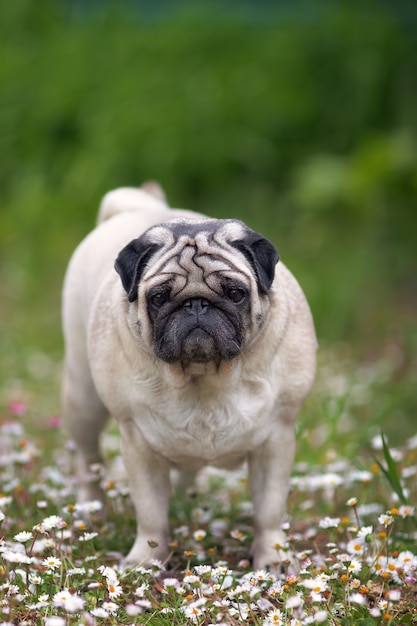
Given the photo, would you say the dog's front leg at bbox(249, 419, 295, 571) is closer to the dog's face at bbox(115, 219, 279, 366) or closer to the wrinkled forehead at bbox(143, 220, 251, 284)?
the dog's face at bbox(115, 219, 279, 366)

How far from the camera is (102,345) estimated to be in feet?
14.6

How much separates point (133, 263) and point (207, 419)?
2.20 ft

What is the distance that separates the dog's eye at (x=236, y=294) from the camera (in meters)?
4.00

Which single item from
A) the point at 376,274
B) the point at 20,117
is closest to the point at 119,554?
the point at 376,274

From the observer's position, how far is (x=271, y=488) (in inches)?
177

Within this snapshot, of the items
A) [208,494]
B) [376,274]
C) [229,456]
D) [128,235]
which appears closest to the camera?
[229,456]

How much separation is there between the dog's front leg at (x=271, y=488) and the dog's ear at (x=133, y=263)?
853 millimetres

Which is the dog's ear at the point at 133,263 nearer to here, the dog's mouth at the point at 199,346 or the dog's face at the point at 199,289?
the dog's face at the point at 199,289

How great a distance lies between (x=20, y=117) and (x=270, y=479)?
7.99 m

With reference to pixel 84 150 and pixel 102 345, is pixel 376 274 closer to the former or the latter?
pixel 84 150

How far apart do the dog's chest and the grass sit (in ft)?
1.37

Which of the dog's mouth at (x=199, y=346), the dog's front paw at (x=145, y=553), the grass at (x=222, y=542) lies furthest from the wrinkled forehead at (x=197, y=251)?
the dog's front paw at (x=145, y=553)

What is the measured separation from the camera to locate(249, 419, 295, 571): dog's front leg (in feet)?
14.6

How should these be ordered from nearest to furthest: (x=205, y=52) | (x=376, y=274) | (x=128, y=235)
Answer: (x=128, y=235) < (x=376, y=274) < (x=205, y=52)
